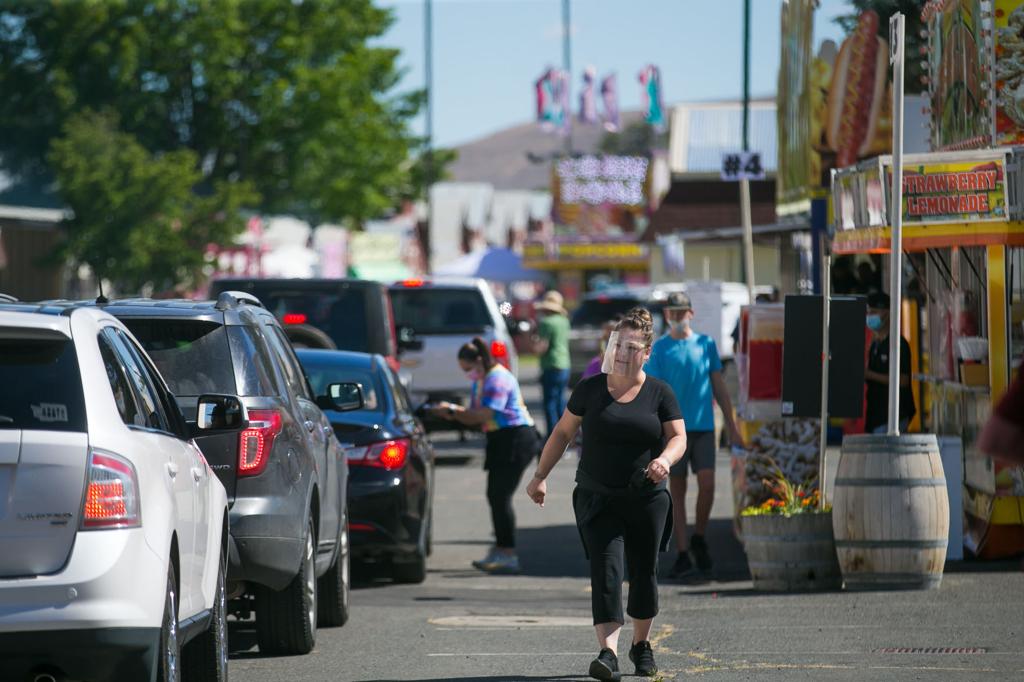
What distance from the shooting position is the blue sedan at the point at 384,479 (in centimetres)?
1248

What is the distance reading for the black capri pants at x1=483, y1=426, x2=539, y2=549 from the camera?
1381cm

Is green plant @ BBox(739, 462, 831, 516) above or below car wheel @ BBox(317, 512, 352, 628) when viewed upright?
above

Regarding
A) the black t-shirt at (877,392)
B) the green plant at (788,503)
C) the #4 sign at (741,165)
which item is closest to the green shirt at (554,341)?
the #4 sign at (741,165)

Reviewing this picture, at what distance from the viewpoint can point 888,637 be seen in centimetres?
1013

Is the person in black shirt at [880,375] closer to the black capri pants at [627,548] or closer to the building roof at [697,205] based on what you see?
the black capri pants at [627,548]

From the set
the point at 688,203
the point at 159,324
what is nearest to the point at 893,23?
the point at 159,324

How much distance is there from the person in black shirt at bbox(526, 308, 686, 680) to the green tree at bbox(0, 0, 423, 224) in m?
42.5

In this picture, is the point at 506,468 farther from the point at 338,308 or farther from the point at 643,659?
the point at 643,659

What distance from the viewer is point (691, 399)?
13.1 metres

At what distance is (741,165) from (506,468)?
28.9 ft

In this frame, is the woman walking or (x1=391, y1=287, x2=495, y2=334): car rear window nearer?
the woman walking

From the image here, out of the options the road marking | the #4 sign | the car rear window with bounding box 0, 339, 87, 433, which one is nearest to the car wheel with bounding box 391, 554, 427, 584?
the road marking

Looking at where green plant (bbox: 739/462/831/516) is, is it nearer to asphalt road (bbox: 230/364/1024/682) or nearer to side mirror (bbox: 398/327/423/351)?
asphalt road (bbox: 230/364/1024/682)

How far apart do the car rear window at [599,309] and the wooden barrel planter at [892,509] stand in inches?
917
